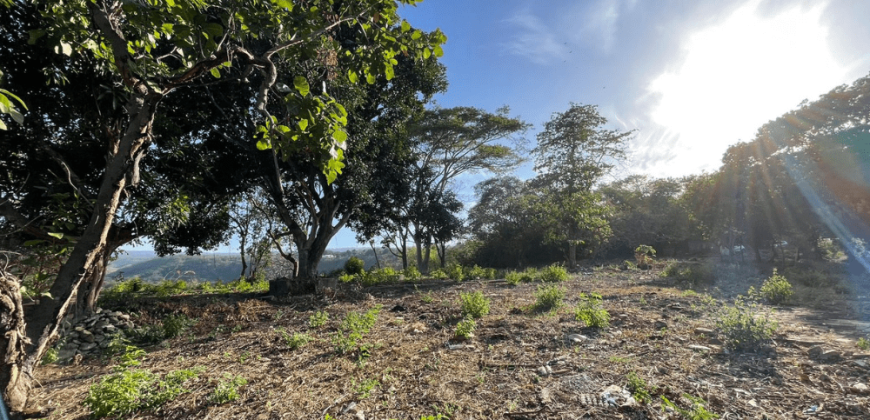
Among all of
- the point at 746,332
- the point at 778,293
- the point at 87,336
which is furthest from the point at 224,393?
the point at 778,293

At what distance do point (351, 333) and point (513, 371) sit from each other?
2.17 meters

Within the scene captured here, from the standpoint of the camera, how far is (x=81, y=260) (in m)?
2.04

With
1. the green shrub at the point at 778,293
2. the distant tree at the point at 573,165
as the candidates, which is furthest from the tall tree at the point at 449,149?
the green shrub at the point at 778,293

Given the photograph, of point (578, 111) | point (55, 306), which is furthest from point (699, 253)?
point (55, 306)

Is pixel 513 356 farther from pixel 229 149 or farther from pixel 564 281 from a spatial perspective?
pixel 229 149

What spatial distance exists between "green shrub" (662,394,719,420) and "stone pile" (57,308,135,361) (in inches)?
246

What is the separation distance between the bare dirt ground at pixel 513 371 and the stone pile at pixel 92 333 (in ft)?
1.65

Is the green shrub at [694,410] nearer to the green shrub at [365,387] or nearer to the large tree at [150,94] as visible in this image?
the green shrub at [365,387]

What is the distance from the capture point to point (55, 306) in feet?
6.52

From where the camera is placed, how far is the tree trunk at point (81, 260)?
6.49ft

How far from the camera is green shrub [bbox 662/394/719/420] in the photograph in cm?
198

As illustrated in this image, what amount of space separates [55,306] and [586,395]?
11.7 feet

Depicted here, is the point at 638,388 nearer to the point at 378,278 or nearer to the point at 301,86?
the point at 301,86

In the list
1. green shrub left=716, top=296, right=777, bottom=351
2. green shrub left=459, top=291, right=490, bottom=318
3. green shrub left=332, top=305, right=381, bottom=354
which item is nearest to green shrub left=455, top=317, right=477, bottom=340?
green shrub left=459, top=291, right=490, bottom=318
